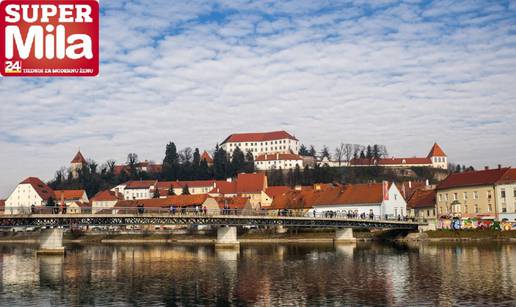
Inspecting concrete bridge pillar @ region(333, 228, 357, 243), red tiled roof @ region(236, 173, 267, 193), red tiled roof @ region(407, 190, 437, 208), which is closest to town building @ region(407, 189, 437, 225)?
red tiled roof @ region(407, 190, 437, 208)

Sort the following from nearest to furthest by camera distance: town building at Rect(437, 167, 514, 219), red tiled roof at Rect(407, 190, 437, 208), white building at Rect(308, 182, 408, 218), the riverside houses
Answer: town building at Rect(437, 167, 514, 219)
white building at Rect(308, 182, 408, 218)
the riverside houses
red tiled roof at Rect(407, 190, 437, 208)

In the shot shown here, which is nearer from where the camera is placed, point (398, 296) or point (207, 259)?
point (398, 296)

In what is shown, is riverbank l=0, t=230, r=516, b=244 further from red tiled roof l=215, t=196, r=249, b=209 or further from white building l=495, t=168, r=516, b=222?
red tiled roof l=215, t=196, r=249, b=209

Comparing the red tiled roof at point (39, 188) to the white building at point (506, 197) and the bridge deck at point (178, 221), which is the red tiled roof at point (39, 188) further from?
the white building at point (506, 197)

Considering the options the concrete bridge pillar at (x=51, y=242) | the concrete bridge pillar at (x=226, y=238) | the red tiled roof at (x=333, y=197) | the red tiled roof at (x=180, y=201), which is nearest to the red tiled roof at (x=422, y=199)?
the red tiled roof at (x=333, y=197)

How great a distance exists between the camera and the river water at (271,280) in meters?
37.7

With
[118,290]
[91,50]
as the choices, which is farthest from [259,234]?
[91,50]

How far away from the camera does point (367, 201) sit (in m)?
115

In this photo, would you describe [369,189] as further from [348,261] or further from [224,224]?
[348,261]

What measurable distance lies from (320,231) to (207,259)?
41.3 metres

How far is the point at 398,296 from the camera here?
125ft

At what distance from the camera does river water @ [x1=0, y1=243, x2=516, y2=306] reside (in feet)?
124

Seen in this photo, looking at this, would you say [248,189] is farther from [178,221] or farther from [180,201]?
[178,221]

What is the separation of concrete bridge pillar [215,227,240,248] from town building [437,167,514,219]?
38.9 metres
